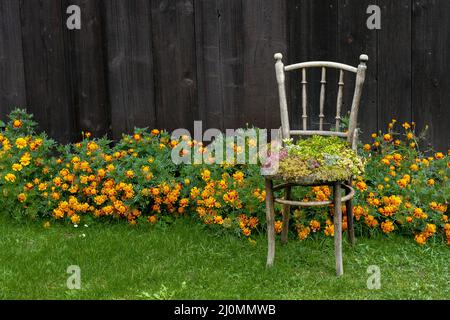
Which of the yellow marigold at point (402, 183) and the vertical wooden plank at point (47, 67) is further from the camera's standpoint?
the vertical wooden plank at point (47, 67)

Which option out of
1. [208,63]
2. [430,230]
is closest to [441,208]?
[430,230]

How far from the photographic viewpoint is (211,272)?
420cm

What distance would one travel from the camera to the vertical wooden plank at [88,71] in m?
5.74

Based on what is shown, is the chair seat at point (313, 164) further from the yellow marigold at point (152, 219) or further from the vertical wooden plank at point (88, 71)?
the vertical wooden plank at point (88, 71)

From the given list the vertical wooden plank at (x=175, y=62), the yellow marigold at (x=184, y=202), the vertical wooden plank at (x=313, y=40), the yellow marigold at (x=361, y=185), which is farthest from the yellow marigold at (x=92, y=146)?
the yellow marigold at (x=361, y=185)

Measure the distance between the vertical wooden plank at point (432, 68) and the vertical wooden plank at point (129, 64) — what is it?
2.11m

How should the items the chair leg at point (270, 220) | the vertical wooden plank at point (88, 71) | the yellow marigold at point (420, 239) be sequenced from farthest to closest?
the vertical wooden plank at point (88, 71)
the yellow marigold at point (420, 239)
the chair leg at point (270, 220)

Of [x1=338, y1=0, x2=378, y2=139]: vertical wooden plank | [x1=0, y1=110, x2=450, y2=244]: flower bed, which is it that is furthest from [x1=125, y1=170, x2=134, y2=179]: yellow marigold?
[x1=338, y1=0, x2=378, y2=139]: vertical wooden plank

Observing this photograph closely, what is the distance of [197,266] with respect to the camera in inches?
169

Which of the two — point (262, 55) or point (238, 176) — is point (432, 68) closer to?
point (262, 55)

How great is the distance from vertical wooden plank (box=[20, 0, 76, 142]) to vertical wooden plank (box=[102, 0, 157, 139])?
0.39 metres

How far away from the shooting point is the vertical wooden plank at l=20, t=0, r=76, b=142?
579 cm

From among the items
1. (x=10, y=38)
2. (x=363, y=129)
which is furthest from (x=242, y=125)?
(x=10, y=38)

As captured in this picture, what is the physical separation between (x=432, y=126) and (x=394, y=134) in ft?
0.97
